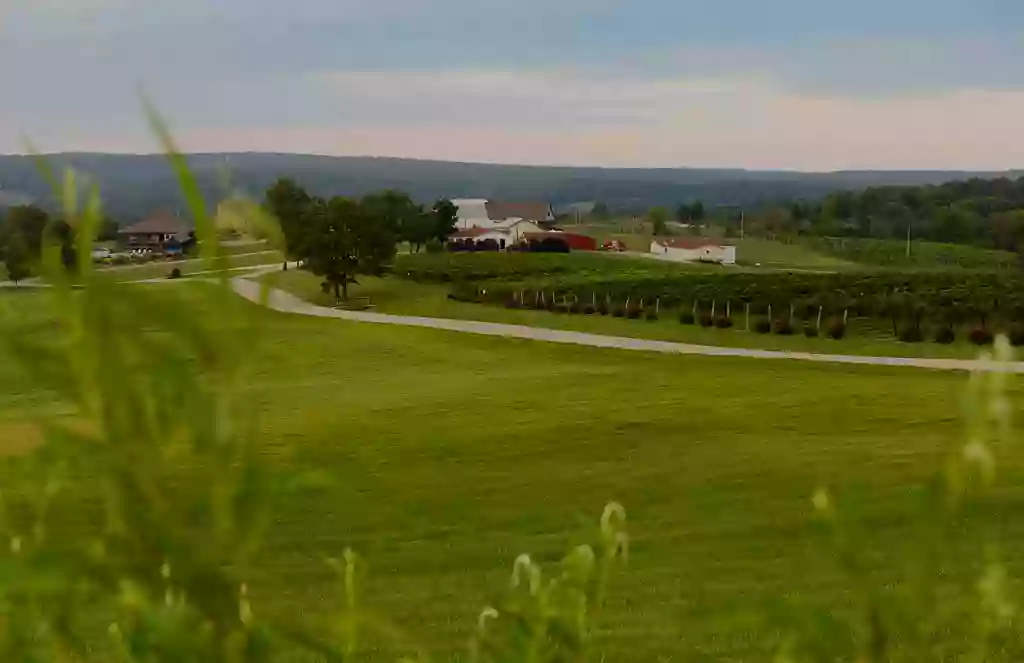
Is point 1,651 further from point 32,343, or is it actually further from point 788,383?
point 788,383

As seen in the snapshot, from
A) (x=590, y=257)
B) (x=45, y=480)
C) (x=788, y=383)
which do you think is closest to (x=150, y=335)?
(x=45, y=480)

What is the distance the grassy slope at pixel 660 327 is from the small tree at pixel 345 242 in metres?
1.05

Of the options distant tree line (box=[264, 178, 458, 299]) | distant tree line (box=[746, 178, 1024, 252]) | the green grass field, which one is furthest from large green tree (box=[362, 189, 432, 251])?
distant tree line (box=[746, 178, 1024, 252])

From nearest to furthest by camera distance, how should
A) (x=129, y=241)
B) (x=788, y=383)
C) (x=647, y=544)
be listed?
1. (x=647, y=544)
2. (x=788, y=383)
3. (x=129, y=241)

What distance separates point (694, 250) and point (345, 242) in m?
36.6

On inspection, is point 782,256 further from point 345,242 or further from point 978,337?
point 978,337

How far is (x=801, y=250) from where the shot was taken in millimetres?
77750

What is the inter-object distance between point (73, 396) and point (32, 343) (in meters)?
0.04

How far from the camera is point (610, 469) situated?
14055 millimetres

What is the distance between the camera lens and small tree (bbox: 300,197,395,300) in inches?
1491

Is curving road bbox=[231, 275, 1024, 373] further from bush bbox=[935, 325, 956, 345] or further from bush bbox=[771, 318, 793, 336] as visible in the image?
bush bbox=[935, 325, 956, 345]

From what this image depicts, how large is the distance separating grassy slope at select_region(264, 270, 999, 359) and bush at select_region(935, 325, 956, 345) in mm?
255

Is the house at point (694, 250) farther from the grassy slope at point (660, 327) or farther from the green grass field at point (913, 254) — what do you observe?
the grassy slope at point (660, 327)

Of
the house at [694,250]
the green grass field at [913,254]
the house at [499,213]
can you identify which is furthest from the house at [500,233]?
the green grass field at [913,254]
